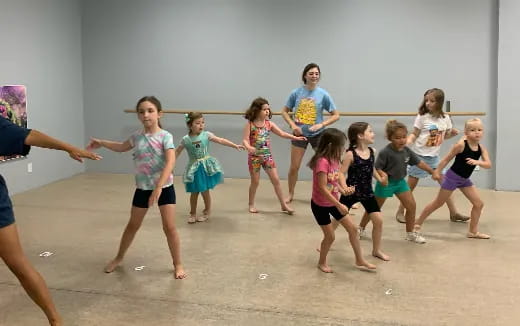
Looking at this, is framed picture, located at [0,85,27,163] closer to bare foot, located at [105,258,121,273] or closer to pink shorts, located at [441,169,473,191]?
bare foot, located at [105,258,121,273]

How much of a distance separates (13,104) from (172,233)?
3.76 meters

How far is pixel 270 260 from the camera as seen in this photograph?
4.34 meters

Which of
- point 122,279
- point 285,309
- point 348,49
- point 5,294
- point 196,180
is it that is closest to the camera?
point 285,309

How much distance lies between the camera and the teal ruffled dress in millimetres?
5391

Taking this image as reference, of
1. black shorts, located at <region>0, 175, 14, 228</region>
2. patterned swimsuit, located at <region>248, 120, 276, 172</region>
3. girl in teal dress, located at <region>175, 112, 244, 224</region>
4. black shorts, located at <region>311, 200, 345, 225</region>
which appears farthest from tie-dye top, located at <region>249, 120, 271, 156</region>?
black shorts, located at <region>0, 175, 14, 228</region>

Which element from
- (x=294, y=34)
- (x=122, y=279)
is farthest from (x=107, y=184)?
(x=122, y=279)

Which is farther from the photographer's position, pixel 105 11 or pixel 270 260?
pixel 105 11

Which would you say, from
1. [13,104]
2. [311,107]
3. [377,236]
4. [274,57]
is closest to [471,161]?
[377,236]

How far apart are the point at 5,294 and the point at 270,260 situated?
1.82 m

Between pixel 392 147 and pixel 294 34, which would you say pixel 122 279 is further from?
pixel 294 34

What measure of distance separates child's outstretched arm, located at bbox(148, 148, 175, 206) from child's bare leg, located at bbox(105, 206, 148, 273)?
0.24m

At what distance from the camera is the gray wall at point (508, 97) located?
6723 mm

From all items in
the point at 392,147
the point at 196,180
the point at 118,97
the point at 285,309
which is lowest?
the point at 285,309

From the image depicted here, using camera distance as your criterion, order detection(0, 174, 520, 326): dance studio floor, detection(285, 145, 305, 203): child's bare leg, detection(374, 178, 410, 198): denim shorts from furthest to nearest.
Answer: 1. detection(285, 145, 305, 203): child's bare leg
2. detection(374, 178, 410, 198): denim shorts
3. detection(0, 174, 520, 326): dance studio floor
